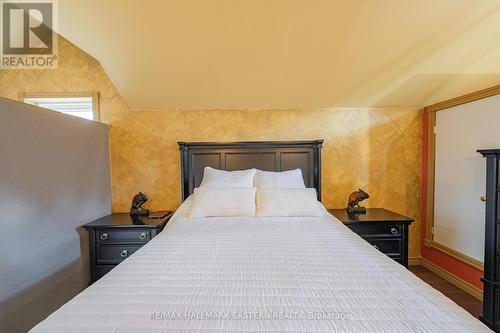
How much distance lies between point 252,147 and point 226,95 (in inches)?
24.9

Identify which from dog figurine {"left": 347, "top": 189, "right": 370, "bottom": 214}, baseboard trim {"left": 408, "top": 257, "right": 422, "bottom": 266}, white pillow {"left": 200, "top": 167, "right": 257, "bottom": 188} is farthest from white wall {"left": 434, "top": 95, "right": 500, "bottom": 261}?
white pillow {"left": 200, "top": 167, "right": 257, "bottom": 188}

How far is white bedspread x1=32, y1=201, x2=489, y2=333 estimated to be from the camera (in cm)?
79

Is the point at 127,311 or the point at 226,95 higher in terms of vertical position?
the point at 226,95

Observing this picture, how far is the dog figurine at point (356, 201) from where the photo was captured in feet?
8.29

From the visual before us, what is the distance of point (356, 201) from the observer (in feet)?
8.34

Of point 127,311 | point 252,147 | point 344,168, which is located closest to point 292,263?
point 127,311

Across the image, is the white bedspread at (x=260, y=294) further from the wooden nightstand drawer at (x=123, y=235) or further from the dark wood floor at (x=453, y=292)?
the dark wood floor at (x=453, y=292)

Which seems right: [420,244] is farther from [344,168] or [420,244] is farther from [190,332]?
[190,332]

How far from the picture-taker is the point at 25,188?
1678 millimetres

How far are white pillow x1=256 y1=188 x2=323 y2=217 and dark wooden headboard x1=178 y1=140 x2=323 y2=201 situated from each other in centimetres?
49

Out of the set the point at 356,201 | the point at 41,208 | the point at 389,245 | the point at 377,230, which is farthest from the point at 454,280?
the point at 41,208

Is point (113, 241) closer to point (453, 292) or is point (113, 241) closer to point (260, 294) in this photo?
point (260, 294)

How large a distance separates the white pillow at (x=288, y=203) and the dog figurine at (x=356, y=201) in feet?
1.94

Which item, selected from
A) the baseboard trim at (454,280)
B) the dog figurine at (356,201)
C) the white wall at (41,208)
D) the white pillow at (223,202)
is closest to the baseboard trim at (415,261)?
the baseboard trim at (454,280)
